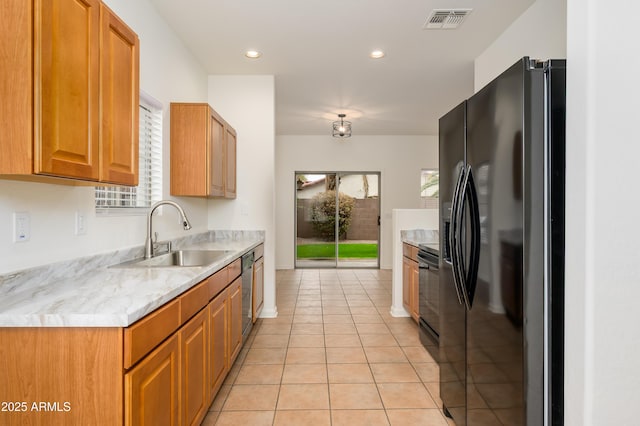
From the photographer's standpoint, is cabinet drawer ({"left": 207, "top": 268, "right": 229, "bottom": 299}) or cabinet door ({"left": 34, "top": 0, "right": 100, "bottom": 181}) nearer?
cabinet door ({"left": 34, "top": 0, "right": 100, "bottom": 181})

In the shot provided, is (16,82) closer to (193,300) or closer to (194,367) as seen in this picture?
(193,300)

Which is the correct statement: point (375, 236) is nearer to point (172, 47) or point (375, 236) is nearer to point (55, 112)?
point (172, 47)

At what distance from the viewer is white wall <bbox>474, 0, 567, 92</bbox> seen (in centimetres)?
261

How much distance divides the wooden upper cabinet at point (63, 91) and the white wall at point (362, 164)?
597 cm

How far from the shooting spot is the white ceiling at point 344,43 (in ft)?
9.30

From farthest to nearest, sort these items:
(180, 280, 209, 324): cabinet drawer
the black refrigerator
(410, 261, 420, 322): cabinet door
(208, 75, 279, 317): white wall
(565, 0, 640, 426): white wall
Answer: (208, 75, 279, 317): white wall
(410, 261, 420, 322): cabinet door
(180, 280, 209, 324): cabinet drawer
the black refrigerator
(565, 0, 640, 426): white wall

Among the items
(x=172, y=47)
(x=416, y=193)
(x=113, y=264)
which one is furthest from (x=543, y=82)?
(x=416, y=193)

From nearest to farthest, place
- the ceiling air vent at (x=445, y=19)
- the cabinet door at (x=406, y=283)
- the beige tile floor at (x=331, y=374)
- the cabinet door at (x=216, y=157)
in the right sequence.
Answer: the beige tile floor at (x=331, y=374)
the ceiling air vent at (x=445, y=19)
the cabinet door at (x=216, y=157)
the cabinet door at (x=406, y=283)

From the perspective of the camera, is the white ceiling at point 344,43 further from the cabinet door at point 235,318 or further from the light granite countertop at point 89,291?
the cabinet door at point 235,318

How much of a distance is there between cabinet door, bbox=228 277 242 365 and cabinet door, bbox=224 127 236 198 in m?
1.23

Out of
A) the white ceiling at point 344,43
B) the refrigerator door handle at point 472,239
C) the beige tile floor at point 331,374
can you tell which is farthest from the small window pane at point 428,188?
the refrigerator door handle at point 472,239

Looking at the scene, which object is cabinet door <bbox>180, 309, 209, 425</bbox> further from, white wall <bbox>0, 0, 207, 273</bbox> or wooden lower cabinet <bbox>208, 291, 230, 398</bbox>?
white wall <bbox>0, 0, 207, 273</bbox>

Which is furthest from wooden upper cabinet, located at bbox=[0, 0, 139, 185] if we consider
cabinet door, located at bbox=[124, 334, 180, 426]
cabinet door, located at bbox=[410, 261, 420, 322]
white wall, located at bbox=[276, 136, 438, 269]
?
white wall, located at bbox=[276, 136, 438, 269]

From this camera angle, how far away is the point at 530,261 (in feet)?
4.60
